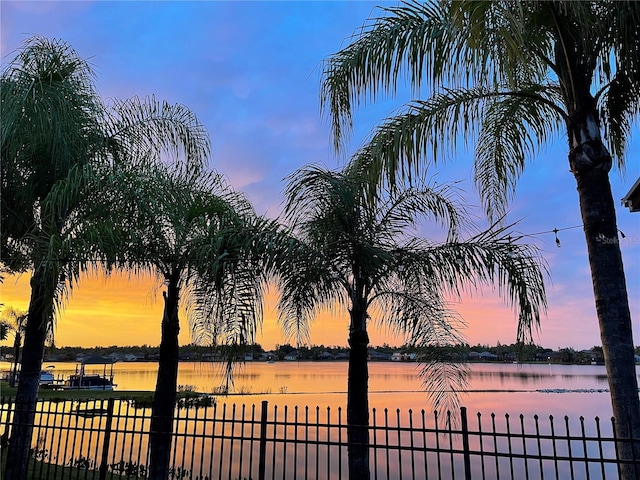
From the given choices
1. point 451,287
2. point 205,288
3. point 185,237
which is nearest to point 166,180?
point 185,237

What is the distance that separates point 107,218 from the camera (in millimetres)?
6906

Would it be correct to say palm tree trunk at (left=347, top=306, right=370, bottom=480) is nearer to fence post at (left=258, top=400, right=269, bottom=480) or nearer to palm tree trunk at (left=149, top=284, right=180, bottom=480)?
fence post at (left=258, top=400, right=269, bottom=480)

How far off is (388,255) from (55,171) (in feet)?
17.8

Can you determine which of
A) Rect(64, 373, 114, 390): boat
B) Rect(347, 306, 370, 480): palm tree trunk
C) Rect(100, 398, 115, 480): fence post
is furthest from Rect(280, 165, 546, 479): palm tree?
Rect(64, 373, 114, 390): boat

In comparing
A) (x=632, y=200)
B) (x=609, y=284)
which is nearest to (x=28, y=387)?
(x=609, y=284)

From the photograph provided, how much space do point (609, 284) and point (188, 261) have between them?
5.43m

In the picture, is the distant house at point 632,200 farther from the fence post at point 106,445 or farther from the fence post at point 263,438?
the fence post at point 106,445

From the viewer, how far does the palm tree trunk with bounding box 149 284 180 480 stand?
23.6ft

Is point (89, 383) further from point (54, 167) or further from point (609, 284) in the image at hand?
point (609, 284)

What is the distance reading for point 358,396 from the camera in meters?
6.61

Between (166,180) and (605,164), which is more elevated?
(166,180)

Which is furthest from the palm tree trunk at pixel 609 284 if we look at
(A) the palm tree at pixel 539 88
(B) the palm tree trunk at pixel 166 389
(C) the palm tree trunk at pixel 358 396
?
(B) the palm tree trunk at pixel 166 389

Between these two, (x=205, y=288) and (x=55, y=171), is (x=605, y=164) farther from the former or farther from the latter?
(x=55, y=171)

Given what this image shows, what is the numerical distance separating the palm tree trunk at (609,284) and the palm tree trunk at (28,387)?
23.5ft
